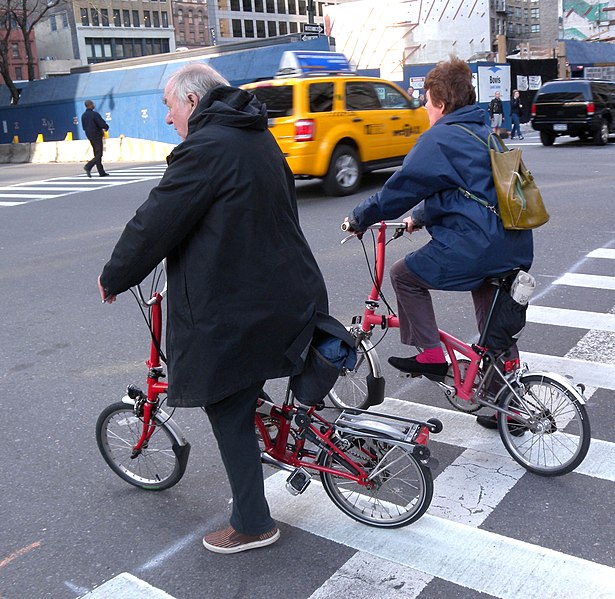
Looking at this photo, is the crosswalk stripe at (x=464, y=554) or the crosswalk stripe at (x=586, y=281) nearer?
the crosswalk stripe at (x=464, y=554)

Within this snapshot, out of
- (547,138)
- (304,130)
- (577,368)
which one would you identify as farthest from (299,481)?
(547,138)

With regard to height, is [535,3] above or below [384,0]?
above

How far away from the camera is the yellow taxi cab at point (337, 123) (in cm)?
1297

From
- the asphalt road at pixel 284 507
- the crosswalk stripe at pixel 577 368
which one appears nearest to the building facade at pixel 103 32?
the asphalt road at pixel 284 507

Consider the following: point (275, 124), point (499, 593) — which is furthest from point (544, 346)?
point (275, 124)

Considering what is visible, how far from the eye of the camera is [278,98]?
13148 millimetres

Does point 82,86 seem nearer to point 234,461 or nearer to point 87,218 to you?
point 87,218

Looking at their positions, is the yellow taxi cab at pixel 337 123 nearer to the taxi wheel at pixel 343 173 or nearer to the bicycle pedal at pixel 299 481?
the taxi wheel at pixel 343 173

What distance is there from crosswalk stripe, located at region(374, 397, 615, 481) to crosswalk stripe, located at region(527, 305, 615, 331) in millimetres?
2036

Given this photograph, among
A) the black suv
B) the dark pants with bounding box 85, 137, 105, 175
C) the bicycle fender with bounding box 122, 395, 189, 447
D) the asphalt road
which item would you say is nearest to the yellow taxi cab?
the asphalt road

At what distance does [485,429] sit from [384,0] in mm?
43830

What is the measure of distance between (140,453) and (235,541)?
836 mm

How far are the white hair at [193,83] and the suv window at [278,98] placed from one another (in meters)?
10.3

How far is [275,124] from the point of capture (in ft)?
43.1
